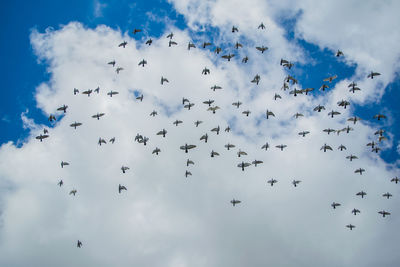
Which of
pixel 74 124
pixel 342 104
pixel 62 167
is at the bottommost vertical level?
pixel 62 167

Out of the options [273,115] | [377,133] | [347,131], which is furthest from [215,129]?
[377,133]

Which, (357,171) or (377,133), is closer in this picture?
(377,133)

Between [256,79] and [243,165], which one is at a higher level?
[256,79]

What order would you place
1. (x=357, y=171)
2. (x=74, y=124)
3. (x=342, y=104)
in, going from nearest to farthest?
(x=342, y=104) → (x=74, y=124) → (x=357, y=171)

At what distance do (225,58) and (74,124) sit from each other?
42.9 metres

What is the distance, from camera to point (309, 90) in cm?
9494

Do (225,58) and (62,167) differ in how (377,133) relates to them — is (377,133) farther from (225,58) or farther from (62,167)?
(62,167)

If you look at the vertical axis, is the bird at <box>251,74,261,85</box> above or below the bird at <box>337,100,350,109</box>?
above

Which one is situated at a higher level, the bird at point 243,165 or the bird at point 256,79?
the bird at point 256,79

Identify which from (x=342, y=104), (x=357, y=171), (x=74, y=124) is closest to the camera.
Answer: (x=342, y=104)

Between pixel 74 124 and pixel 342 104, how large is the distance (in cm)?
6687

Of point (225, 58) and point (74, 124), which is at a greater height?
point (225, 58)

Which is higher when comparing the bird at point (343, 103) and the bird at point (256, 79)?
the bird at point (256, 79)

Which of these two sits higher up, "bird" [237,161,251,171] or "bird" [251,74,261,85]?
"bird" [251,74,261,85]
